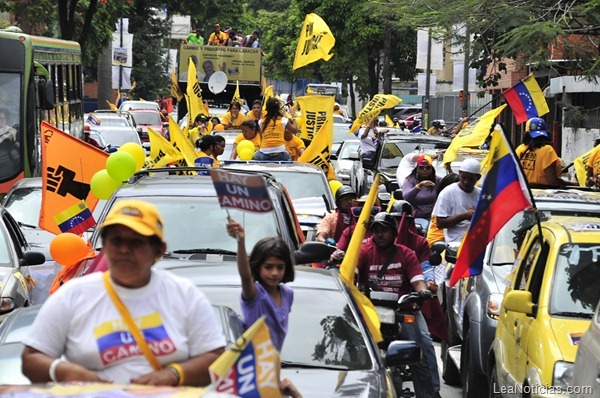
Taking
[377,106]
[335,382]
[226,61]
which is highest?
[226,61]

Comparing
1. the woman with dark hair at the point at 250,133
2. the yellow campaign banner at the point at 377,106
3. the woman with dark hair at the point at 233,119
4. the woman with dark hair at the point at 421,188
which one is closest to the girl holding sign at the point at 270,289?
the woman with dark hair at the point at 421,188

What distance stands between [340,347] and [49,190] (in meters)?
5.12

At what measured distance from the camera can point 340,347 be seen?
688 cm

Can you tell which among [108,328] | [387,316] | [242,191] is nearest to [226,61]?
[387,316]

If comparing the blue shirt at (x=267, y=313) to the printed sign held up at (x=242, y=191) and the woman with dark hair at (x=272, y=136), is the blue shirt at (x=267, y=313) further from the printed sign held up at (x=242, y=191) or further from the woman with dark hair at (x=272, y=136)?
the woman with dark hair at (x=272, y=136)

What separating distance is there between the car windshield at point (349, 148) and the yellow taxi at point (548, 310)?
21842 millimetres

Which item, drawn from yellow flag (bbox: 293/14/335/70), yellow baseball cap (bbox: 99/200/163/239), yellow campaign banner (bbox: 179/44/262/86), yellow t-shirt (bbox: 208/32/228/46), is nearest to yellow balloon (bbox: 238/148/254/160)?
yellow flag (bbox: 293/14/335/70)

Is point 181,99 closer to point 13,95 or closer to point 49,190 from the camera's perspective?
point 13,95

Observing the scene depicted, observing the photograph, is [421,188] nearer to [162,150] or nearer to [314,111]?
[162,150]

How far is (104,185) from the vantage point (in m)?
10.5

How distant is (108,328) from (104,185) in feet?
18.7

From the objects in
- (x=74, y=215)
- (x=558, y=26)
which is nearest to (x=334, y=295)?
(x=74, y=215)

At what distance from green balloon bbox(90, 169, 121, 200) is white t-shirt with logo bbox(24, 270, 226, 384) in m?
5.54

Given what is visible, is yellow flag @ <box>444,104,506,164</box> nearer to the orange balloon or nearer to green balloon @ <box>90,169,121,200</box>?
green balloon @ <box>90,169,121,200</box>
